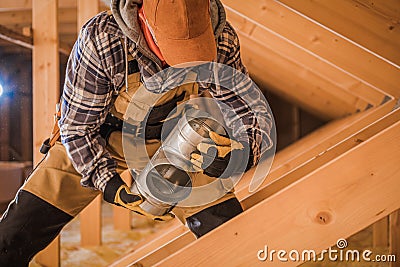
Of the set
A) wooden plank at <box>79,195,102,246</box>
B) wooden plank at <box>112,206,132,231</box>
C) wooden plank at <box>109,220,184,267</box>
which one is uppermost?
wooden plank at <box>109,220,184,267</box>

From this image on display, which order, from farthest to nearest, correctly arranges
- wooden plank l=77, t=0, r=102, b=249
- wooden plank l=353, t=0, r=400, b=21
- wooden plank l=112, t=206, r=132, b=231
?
wooden plank l=112, t=206, r=132, b=231, wooden plank l=77, t=0, r=102, b=249, wooden plank l=353, t=0, r=400, b=21

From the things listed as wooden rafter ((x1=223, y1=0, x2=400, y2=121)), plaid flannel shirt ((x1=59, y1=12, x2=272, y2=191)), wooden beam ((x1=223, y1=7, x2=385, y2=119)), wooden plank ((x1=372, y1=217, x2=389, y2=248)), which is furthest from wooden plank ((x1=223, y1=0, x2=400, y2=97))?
wooden plank ((x1=372, y1=217, x2=389, y2=248))

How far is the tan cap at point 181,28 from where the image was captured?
3.64 ft

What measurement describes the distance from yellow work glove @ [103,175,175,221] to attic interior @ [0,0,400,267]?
0.17 meters

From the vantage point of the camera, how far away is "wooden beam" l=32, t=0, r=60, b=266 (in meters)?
2.26

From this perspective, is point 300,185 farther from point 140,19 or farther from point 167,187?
point 140,19

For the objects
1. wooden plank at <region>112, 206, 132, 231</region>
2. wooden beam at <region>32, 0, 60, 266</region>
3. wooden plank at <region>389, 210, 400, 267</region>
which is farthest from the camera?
wooden plank at <region>112, 206, 132, 231</region>

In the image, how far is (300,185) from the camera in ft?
3.64

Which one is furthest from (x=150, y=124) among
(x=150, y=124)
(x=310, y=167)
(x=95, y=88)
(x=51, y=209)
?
(x=310, y=167)

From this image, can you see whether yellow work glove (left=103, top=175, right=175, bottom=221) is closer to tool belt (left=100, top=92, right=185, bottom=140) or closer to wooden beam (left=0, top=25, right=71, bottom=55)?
tool belt (left=100, top=92, right=185, bottom=140)

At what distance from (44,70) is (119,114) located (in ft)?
2.99

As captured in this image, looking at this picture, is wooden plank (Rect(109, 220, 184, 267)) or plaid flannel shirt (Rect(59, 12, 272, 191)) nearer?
plaid flannel shirt (Rect(59, 12, 272, 191))

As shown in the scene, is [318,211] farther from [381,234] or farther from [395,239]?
[381,234]

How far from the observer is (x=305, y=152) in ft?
8.20
